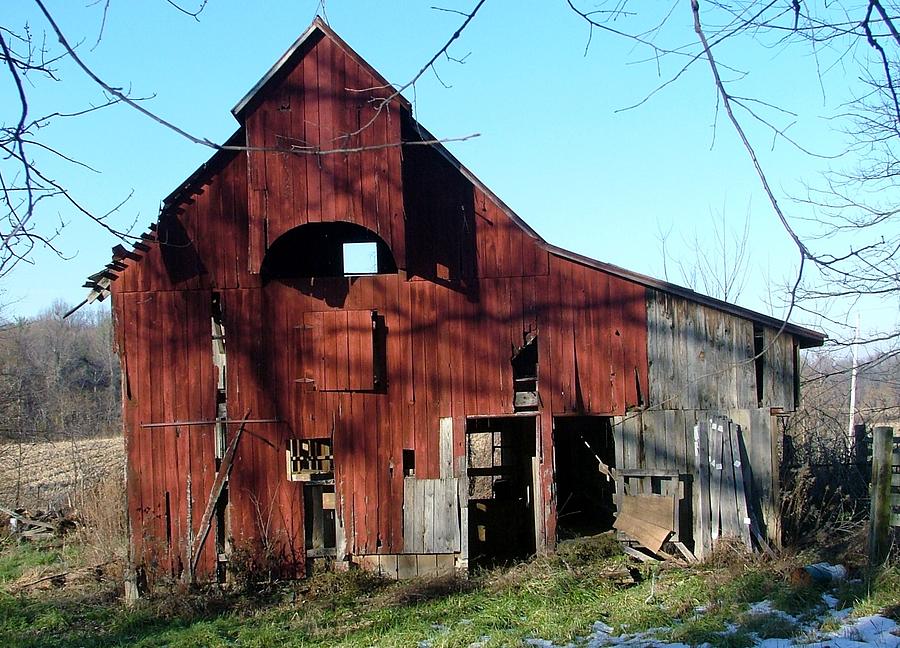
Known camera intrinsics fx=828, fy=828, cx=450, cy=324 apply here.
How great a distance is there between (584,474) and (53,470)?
2008 cm

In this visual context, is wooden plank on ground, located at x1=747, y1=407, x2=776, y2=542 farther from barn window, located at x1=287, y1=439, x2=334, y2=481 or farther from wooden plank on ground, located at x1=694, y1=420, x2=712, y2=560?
barn window, located at x1=287, y1=439, x2=334, y2=481

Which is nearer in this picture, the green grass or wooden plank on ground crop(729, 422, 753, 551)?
wooden plank on ground crop(729, 422, 753, 551)

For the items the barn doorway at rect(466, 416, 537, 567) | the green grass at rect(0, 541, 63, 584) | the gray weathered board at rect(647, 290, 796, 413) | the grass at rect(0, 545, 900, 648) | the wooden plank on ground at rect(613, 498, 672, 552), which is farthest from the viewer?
the barn doorway at rect(466, 416, 537, 567)

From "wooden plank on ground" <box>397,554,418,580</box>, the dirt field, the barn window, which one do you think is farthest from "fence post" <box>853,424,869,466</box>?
the dirt field

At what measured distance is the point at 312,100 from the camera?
12398 mm

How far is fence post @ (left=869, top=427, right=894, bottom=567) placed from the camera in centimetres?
1046

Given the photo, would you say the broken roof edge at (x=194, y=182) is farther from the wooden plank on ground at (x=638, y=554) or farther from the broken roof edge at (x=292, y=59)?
the wooden plank on ground at (x=638, y=554)

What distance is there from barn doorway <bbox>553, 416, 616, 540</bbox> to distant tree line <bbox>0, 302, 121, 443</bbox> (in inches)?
759

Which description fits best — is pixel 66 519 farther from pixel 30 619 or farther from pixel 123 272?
pixel 123 272

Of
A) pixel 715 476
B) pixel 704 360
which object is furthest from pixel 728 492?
pixel 704 360

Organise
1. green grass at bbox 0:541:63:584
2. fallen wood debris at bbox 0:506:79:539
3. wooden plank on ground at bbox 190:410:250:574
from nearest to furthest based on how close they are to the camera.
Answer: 1. wooden plank on ground at bbox 190:410:250:574
2. green grass at bbox 0:541:63:584
3. fallen wood debris at bbox 0:506:79:539

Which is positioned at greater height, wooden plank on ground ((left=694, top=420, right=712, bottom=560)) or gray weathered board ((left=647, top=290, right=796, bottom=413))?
gray weathered board ((left=647, top=290, right=796, bottom=413))

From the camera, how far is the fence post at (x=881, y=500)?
10.5 metres

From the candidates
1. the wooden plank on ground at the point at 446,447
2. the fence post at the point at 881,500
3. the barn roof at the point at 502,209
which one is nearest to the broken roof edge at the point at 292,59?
the barn roof at the point at 502,209
